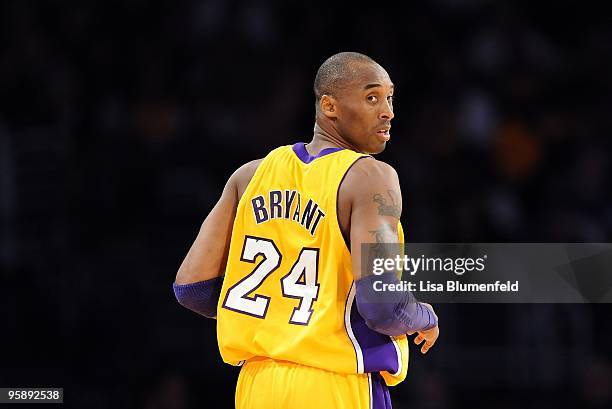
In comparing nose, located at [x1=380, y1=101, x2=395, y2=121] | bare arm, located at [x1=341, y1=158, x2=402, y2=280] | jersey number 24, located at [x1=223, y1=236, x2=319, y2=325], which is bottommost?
jersey number 24, located at [x1=223, y1=236, x2=319, y2=325]

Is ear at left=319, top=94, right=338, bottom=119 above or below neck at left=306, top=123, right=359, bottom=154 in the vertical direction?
above

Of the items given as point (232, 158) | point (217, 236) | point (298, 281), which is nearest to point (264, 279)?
point (298, 281)

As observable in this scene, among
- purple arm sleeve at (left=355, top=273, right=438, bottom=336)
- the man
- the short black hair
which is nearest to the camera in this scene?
purple arm sleeve at (left=355, top=273, right=438, bottom=336)

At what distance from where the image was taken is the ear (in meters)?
3.70

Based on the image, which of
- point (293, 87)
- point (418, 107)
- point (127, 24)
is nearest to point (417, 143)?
point (418, 107)

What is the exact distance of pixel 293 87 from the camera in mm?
8984

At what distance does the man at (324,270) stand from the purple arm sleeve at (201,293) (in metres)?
0.17

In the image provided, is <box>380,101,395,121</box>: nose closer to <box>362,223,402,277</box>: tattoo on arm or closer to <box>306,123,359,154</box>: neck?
<box>306,123,359,154</box>: neck

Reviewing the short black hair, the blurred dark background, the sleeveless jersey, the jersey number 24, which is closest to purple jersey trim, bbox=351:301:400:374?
the sleeveless jersey

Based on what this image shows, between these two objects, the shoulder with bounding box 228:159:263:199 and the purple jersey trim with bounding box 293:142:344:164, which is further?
the shoulder with bounding box 228:159:263:199

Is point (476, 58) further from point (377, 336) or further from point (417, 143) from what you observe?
point (377, 336)

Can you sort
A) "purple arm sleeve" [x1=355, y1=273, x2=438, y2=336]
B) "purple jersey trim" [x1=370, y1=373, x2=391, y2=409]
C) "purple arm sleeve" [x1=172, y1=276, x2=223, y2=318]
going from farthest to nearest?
"purple arm sleeve" [x1=172, y1=276, x2=223, y2=318] < "purple jersey trim" [x1=370, y1=373, x2=391, y2=409] < "purple arm sleeve" [x1=355, y1=273, x2=438, y2=336]

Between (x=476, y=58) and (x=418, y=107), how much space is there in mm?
871

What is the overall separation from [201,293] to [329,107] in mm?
900
